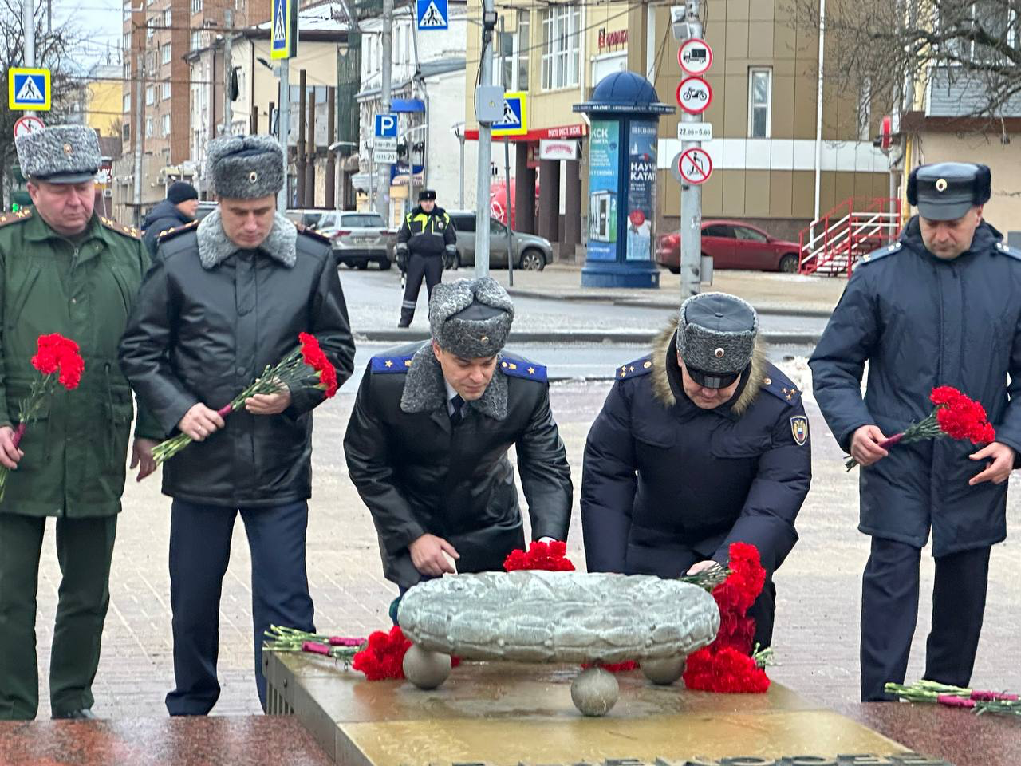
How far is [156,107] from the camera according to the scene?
129m

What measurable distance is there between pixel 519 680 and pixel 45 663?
2624 mm

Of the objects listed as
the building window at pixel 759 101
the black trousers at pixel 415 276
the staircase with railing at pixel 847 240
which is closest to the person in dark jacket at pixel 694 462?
the black trousers at pixel 415 276

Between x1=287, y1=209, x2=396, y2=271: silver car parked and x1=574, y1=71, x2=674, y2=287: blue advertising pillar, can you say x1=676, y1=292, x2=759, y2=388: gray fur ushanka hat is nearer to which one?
x1=574, y1=71, x2=674, y2=287: blue advertising pillar

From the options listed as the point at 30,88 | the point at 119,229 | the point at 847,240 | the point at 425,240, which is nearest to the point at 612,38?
the point at 847,240

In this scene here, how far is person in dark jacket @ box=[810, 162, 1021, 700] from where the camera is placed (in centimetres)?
589

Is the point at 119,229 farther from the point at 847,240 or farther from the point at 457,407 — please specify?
the point at 847,240

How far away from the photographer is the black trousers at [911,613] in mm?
5957

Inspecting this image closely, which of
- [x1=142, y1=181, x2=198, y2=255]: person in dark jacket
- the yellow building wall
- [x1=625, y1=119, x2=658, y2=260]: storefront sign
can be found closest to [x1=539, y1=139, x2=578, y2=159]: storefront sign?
[x1=625, y1=119, x2=658, y2=260]: storefront sign

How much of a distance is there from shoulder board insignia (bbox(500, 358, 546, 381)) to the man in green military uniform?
115 centimetres

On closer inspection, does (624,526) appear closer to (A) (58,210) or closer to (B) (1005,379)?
(B) (1005,379)

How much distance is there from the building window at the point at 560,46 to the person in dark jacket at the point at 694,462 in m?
50.1

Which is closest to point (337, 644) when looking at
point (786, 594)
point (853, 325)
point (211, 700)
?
point (211, 700)

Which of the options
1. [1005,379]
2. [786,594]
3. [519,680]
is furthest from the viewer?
[786,594]

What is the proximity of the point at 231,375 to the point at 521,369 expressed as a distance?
0.88m
